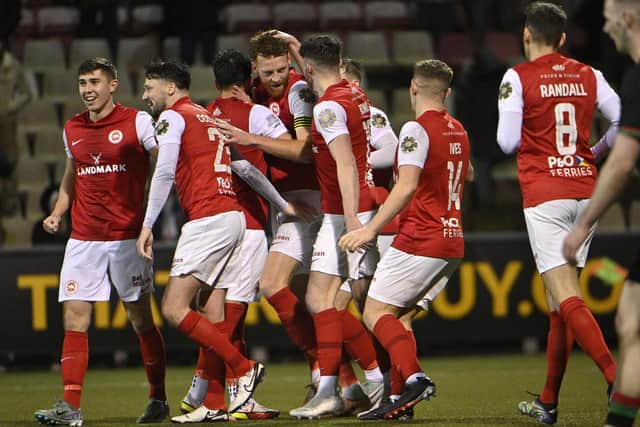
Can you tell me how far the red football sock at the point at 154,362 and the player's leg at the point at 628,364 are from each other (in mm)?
3249

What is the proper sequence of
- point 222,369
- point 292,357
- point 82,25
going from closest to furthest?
point 222,369
point 292,357
point 82,25

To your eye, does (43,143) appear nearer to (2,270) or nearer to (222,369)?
(2,270)

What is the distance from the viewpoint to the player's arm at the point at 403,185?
241 inches

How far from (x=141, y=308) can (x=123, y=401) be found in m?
1.52

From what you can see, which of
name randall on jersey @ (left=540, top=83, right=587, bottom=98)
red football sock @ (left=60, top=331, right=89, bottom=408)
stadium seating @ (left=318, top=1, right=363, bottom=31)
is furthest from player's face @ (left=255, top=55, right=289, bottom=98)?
stadium seating @ (left=318, top=1, right=363, bottom=31)

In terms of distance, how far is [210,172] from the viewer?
698 centimetres

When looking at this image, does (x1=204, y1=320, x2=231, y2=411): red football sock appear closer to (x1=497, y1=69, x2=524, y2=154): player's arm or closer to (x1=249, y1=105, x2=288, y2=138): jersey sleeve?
(x1=249, y1=105, x2=288, y2=138): jersey sleeve

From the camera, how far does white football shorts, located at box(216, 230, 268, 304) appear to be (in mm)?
7324

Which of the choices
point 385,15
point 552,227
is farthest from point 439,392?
point 385,15

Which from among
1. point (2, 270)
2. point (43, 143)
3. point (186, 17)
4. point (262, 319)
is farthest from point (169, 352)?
point (186, 17)

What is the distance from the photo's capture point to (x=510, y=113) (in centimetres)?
623

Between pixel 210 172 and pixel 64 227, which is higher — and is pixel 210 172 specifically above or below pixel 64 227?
above

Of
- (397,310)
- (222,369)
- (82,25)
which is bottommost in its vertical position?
(222,369)

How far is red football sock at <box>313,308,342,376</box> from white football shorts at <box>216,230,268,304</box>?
2.12 feet
